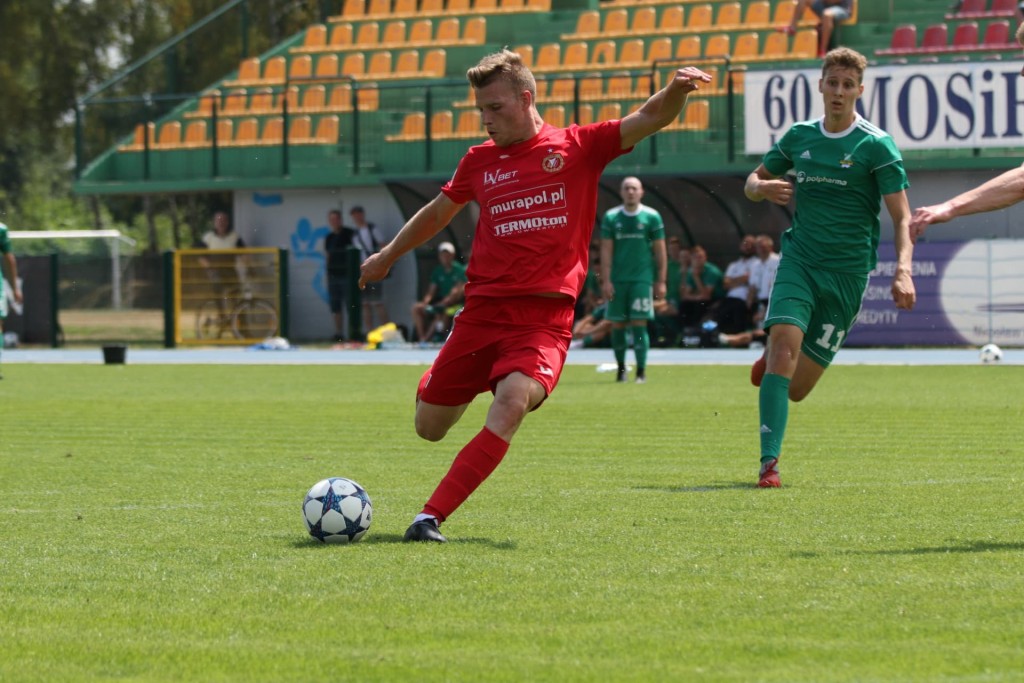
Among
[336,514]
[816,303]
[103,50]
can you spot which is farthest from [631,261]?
[103,50]

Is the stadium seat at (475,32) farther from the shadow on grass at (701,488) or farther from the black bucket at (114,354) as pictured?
the shadow on grass at (701,488)

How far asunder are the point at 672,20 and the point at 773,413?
81.1ft

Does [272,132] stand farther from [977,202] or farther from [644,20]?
[977,202]

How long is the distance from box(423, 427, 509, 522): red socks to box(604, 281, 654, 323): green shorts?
11.1 metres

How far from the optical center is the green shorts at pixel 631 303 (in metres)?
17.7

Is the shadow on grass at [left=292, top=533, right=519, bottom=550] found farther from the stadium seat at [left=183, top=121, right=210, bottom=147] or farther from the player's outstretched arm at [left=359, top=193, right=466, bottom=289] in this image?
the stadium seat at [left=183, top=121, right=210, bottom=147]

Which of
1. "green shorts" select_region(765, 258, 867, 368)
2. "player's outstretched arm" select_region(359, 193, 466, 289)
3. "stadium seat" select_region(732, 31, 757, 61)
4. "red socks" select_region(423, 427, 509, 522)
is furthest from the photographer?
"stadium seat" select_region(732, 31, 757, 61)

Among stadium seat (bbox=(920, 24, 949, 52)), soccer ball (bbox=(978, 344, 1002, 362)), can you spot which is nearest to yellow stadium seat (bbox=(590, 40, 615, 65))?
stadium seat (bbox=(920, 24, 949, 52))

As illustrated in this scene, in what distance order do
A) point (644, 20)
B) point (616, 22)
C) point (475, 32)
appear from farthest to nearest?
1. point (475, 32)
2. point (616, 22)
3. point (644, 20)

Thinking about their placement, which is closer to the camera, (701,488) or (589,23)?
(701,488)

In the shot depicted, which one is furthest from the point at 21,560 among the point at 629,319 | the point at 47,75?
the point at 47,75

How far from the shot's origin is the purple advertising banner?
80.8ft

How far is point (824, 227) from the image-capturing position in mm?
8789

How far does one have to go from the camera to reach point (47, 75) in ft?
164
